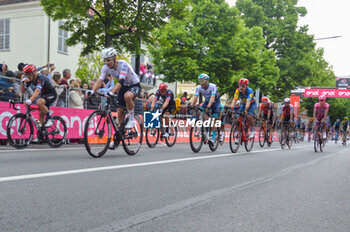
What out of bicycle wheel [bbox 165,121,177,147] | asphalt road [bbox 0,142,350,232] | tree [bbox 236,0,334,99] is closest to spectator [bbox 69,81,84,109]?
bicycle wheel [bbox 165,121,177,147]

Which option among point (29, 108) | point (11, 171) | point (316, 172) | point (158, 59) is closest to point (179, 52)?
point (158, 59)

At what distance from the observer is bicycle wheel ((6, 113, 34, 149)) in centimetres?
899

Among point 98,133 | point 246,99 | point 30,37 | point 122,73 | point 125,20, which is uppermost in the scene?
point 30,37

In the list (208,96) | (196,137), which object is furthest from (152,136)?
(208,96)

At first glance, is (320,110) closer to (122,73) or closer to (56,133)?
(56,133)

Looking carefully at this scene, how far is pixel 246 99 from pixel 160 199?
7913 mm

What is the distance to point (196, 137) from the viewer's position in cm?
1030

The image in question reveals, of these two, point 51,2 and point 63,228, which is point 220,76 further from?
point 63,228

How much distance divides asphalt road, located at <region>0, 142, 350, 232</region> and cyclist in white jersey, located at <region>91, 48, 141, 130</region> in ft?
5.30

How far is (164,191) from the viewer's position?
4.53 metres

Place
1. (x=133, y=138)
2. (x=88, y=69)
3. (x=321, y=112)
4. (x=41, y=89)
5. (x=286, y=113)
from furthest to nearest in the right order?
(x=88, y=69)
(x=286, y=113)
(x=321, y=112)
(x=41, y=89)
(x=133, y=138)

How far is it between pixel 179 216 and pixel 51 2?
14907 mm

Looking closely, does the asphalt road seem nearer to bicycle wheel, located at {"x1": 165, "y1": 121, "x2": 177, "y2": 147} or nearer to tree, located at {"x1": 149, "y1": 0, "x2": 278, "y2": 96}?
bicycle wheel, located at {"x1": 165, "y1": 121, "x2": 177, "y2": 147}

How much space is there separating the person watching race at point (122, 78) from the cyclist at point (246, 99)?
3840 mm
